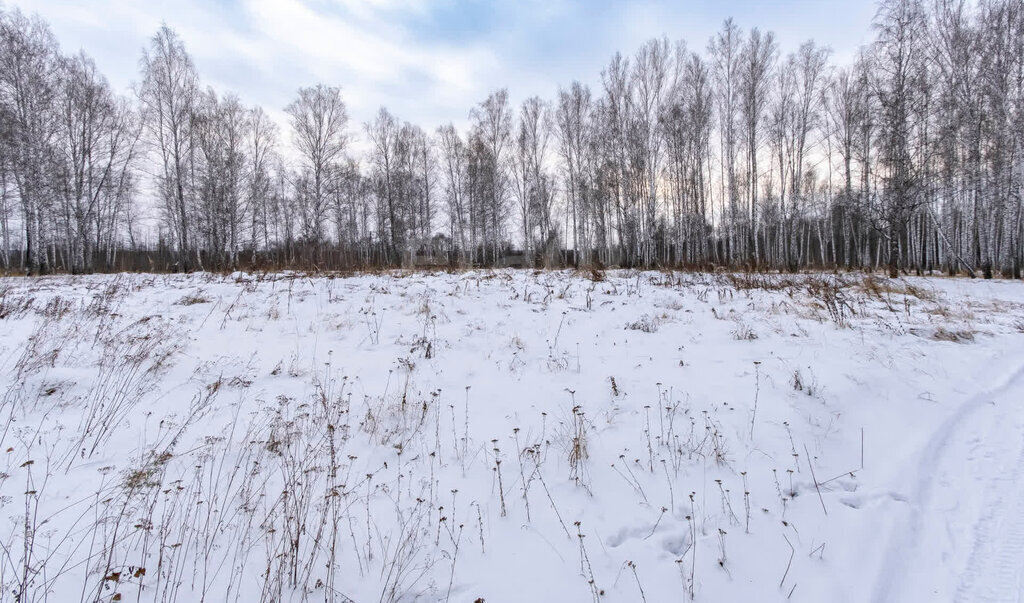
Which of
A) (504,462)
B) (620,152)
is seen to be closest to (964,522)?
(504,462)

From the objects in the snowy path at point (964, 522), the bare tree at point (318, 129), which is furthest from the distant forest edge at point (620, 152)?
the snowy path at point (964, 522)

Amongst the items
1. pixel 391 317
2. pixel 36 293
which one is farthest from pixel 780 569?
pixel 36 293

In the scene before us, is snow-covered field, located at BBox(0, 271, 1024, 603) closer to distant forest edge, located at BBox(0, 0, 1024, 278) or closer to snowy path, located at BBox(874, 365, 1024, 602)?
snowy path, located at BBox(874, 365, 1024, 602)

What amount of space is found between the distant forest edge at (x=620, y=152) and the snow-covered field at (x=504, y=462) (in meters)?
7.39

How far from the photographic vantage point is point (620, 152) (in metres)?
21.0

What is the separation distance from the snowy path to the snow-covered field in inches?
0.6

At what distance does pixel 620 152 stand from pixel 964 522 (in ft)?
69.7

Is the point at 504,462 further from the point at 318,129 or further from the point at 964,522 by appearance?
the point at 318,129

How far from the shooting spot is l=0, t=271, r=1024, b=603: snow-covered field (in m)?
1.89

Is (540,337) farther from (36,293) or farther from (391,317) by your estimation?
(36,293)

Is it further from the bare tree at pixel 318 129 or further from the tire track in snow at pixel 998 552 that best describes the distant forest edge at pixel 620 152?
the tire track in snow at pixel 998 552

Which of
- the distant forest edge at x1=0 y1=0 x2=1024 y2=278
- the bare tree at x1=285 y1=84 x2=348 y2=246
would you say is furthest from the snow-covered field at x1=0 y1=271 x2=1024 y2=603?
the bare tree at x1=285 y1=84 x2=348 y2=246

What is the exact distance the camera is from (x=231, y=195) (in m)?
20.2

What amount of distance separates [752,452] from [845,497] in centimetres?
57
